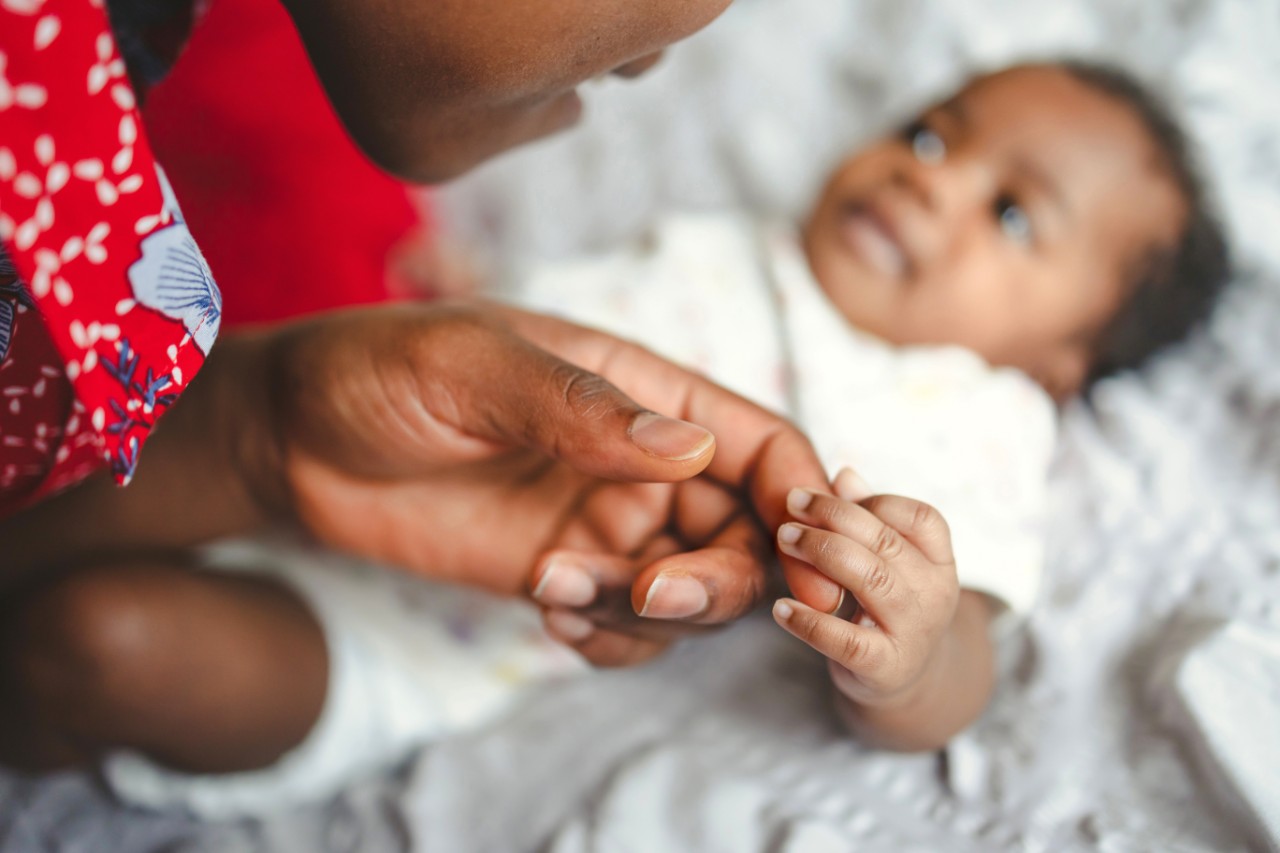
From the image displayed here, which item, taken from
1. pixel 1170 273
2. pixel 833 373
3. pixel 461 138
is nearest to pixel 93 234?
pixel 461 138

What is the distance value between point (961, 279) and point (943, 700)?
440mm

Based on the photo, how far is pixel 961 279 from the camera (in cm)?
87

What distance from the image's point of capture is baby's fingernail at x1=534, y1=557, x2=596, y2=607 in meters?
0.53

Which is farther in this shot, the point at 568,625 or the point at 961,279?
the point at 961,279

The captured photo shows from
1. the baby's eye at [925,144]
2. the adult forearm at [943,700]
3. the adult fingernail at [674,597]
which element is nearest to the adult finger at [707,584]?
the adult fingernail at [674,597]

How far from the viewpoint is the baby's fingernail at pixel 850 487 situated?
0.51 meters

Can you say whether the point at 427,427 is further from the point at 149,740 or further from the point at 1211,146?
the point at 1211,146

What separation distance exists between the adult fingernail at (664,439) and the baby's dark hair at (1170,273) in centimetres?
64

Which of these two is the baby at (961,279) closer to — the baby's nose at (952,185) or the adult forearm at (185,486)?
the baby's nose at (952,185)

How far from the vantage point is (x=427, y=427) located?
0.57 metres

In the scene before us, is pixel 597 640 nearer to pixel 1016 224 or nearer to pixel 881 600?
pixel 881 600

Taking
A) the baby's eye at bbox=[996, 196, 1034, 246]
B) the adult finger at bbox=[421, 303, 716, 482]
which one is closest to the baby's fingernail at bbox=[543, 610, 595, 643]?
the adult finger at bbox=[421, 303, 716, 482]

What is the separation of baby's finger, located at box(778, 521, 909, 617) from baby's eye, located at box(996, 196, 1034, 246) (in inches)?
21.5

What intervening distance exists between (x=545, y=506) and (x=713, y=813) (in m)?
0.22
